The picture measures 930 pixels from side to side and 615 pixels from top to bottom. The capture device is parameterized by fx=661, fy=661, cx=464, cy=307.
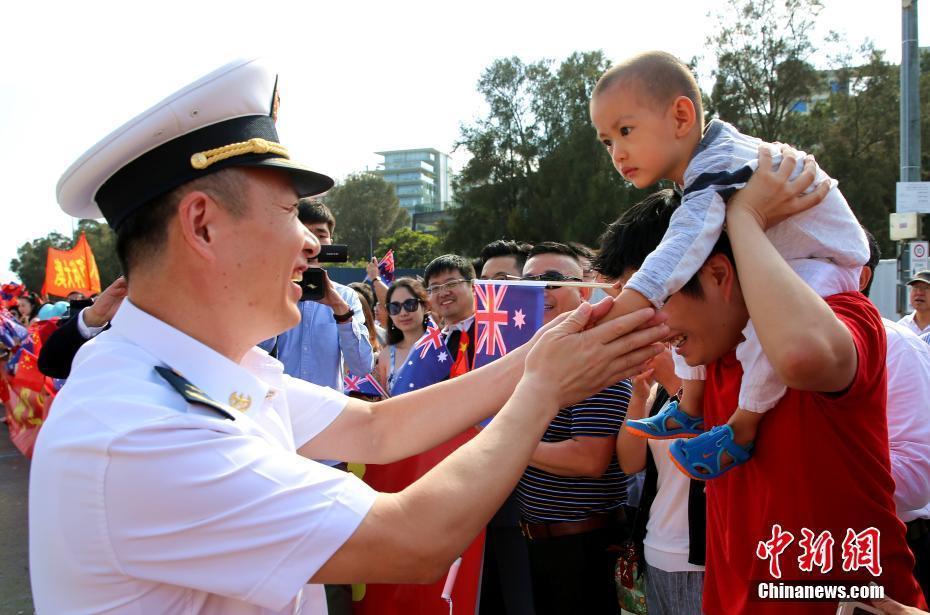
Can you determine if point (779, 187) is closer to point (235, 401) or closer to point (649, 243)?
point (649, 243)

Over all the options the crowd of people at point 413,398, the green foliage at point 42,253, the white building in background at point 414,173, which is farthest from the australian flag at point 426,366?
the white building in background at point 414,173

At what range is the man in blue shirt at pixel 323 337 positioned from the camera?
14.4ft

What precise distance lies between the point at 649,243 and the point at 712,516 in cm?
93

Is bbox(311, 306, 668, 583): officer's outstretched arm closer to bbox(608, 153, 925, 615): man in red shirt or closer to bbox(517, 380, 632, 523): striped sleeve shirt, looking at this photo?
bbox(608, 153, 925, 615): man in red shirt

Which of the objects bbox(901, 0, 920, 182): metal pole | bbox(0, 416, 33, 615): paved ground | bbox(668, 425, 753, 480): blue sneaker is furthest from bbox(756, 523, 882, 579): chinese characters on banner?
bbox(901, 0, 920, 182): metal pole

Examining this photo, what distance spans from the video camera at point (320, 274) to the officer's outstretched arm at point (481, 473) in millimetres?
2202

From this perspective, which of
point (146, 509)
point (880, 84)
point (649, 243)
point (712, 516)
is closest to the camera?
point (146, 509)

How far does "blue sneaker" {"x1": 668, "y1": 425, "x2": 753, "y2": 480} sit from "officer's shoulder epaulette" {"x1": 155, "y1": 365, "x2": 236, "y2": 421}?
117cm

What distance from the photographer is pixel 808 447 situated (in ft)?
5.10

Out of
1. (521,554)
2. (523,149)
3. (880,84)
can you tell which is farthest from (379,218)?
(521,554)

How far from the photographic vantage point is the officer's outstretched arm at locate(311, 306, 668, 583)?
133 cm

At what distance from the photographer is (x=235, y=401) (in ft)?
5.30

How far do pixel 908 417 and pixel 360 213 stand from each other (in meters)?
60.7

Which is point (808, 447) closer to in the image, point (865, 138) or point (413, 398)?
point (413, 398)
